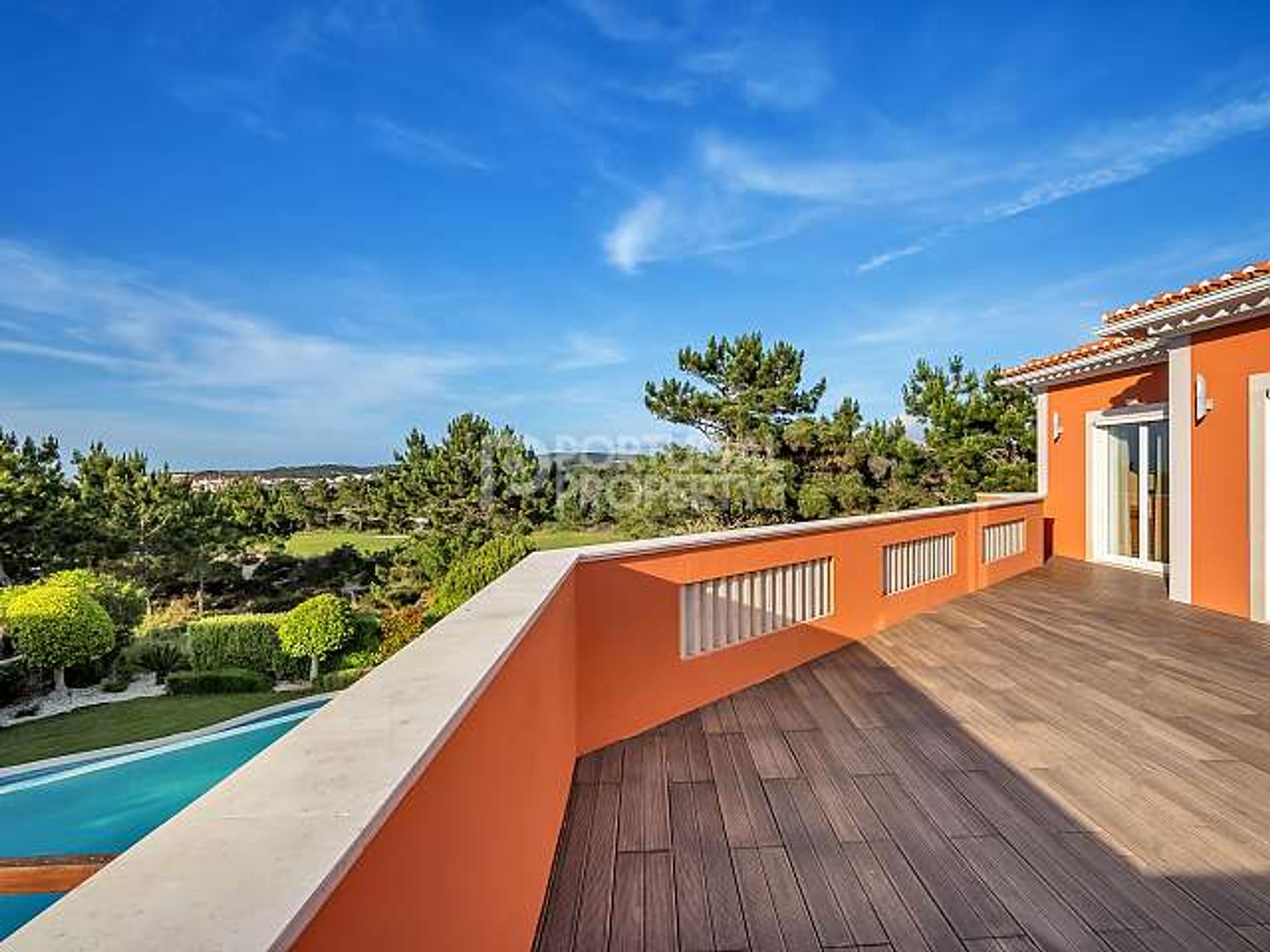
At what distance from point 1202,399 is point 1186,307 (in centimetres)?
89

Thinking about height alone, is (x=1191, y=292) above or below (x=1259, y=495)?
above

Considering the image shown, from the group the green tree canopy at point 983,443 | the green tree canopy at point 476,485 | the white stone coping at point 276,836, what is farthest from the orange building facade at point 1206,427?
the green tree canopy at point 476,485

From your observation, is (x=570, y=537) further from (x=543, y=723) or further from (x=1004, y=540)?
(x=543, y=723)

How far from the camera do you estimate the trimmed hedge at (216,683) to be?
50.9ft

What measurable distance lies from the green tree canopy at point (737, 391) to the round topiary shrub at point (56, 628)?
14002 millimetres

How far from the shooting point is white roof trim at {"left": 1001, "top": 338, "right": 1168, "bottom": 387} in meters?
8.07

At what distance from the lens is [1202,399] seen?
20.1ft

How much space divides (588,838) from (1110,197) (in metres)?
13.9

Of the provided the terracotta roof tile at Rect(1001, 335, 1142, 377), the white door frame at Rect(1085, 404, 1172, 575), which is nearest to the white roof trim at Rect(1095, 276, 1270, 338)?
the terracotta roof tile at Rect(1001, 335, 1142, 377)

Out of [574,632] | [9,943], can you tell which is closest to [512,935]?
[9,943]

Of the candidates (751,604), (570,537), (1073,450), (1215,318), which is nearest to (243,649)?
(570,537)

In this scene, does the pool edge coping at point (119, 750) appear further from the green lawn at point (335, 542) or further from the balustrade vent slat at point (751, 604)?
the green lawn at point (335, 542)

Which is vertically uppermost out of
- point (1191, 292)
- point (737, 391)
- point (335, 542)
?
point (737, 391)

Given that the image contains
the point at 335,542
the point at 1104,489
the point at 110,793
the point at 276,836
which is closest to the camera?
the point at 276,836
